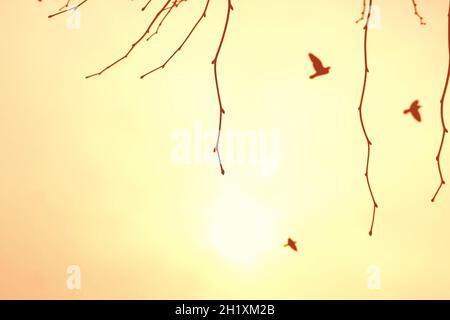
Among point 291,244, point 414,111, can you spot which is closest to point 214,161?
point 291,244

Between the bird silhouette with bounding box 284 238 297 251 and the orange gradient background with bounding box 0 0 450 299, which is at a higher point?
the orange gradient background with bounding box 0 0 450 299

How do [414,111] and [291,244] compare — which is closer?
[414,111]

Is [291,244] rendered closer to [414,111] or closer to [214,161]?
[214,161]

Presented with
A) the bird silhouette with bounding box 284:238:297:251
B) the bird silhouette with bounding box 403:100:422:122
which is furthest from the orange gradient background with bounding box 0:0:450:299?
the bird silhouette with bounding box 403:100:422:122

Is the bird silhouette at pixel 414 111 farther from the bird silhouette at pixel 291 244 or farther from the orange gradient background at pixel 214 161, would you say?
the bird silhouette at pixel 291 244

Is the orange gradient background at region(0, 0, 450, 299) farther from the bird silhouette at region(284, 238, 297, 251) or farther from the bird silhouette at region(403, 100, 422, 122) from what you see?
the bird silhouette at region(403, 100, 422, 122)

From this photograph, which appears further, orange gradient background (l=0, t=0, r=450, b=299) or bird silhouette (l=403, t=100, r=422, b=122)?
orange gradient background (l=0, t=0, r=450, b=299)

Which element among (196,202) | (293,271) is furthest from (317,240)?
(196,202)

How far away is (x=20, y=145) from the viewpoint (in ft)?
6.45

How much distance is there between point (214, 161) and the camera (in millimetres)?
1950

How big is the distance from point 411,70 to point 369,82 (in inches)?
5.7

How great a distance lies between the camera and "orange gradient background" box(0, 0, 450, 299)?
6.41 feet
